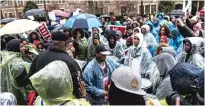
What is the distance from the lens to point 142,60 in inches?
189

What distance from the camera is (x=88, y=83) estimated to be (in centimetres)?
375

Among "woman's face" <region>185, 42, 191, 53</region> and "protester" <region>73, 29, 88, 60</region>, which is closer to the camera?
"woman's face" <region>185, 42, 191, 53</region>

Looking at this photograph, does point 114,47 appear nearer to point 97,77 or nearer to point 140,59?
point 140,59

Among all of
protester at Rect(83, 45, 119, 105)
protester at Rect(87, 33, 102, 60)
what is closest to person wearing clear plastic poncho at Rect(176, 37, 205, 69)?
protester at Rect(83, 45, 119, 105)

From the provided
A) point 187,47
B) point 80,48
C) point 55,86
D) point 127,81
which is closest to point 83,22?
point 80,48

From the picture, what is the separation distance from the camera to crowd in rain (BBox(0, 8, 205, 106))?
2.06m

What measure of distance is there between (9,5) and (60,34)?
46.2m

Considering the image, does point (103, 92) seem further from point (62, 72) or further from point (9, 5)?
point (9, 5)

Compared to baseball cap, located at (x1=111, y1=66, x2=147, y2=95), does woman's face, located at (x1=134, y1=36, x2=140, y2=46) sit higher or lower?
lower

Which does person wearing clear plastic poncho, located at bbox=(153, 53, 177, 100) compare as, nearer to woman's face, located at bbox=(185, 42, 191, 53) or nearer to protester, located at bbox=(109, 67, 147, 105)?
woman's face, located at bbox=(185, 42, 191, 53)

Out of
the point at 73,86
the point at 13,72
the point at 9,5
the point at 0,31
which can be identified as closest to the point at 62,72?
the point at 73,86

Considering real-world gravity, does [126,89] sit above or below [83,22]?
below

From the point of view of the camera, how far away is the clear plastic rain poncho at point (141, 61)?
14.2 feet

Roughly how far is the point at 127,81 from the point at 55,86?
0.52 meters
